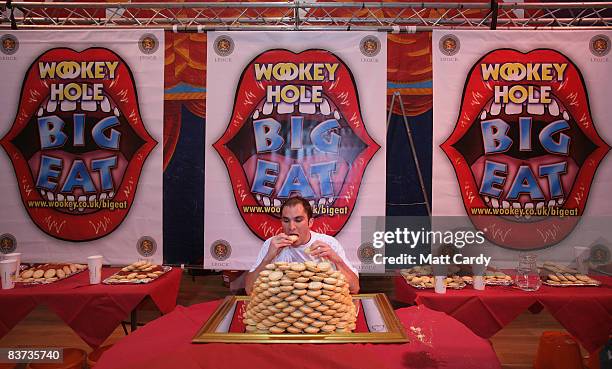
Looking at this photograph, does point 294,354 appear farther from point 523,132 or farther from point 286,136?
point 523,132

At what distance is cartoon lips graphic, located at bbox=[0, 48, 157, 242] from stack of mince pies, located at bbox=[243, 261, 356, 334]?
252 centimetres

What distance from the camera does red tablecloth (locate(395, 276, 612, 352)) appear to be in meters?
3.12

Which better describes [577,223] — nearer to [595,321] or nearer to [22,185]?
[595,321]

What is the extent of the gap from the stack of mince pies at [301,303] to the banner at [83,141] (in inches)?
93.1

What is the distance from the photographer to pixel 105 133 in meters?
4.11

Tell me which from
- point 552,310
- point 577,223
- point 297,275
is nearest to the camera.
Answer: point 297,275

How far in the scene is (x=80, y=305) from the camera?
10.1 feet

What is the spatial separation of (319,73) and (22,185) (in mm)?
2795

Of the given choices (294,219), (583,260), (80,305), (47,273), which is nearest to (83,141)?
(47,273)

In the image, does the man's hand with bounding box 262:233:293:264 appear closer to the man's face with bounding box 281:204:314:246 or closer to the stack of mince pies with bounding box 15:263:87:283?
the man's face with bounding box 281:204:314:246

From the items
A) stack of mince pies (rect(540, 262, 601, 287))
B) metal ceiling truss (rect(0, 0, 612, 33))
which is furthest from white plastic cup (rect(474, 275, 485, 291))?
metal ceiling truss (rect(0, 0, 612, 33))

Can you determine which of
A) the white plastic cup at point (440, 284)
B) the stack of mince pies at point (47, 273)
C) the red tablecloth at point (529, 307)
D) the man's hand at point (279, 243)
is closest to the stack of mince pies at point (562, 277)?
the red tablecloth at point (529, 307)

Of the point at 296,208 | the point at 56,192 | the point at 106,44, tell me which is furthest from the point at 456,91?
the point at 56,192

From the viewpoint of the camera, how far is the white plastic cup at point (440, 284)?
323 cm
